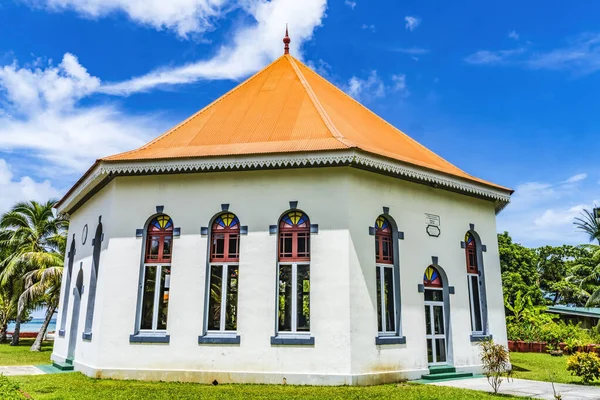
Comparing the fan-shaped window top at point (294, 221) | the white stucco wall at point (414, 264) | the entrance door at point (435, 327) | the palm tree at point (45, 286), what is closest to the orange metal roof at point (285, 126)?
the white stucco wall at point (414, 264)

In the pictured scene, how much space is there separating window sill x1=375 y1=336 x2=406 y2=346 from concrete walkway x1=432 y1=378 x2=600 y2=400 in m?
1.22

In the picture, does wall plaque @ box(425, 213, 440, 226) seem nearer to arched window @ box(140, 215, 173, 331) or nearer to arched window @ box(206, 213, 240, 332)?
arched window @ box(206, 213, 240, 332)

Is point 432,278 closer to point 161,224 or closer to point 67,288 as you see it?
point 161,224

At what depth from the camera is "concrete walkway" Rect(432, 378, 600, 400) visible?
9.14m

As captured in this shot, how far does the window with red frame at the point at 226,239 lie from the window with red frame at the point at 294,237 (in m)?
1.14

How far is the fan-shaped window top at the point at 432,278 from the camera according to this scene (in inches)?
490

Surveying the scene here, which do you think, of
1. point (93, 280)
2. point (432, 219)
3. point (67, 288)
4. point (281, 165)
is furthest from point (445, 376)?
point (67, 288)

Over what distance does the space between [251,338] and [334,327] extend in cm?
196

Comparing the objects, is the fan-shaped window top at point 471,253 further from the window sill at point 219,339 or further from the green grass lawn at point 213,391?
the window sill at point 219,339

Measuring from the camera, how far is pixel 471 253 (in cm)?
1377

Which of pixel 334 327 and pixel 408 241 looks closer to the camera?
pixel 334 327

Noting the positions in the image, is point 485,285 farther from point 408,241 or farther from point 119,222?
point 119,222

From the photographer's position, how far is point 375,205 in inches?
459

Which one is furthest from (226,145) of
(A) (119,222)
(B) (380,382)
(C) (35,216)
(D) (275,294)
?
(C) (35,216)
